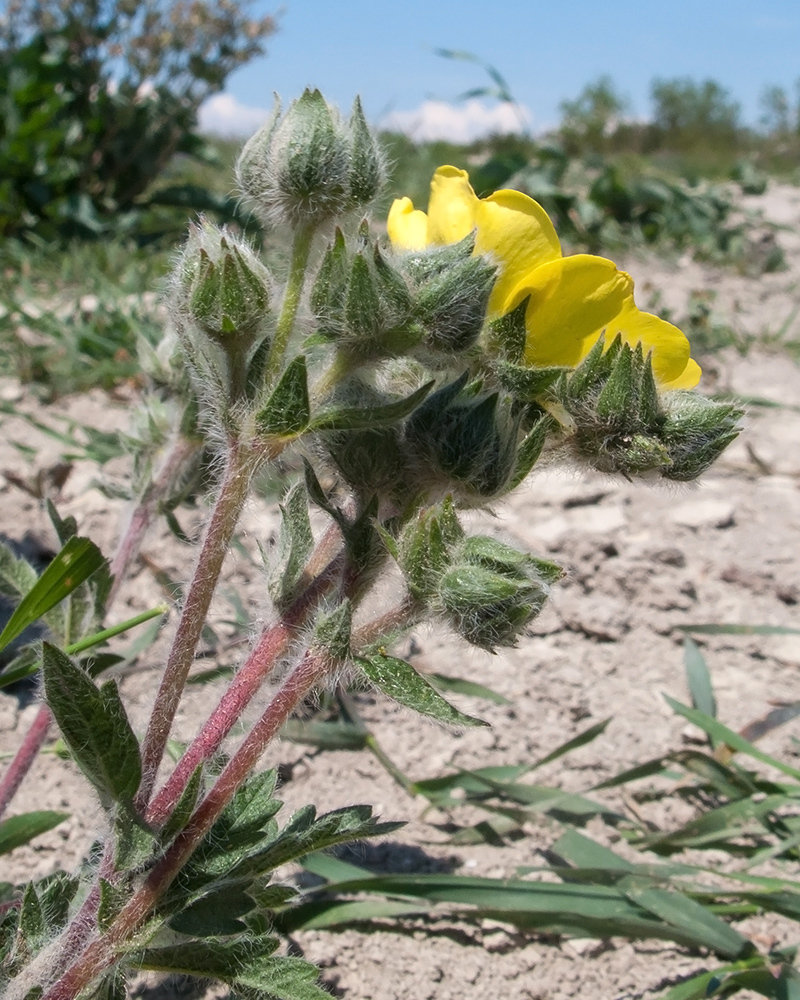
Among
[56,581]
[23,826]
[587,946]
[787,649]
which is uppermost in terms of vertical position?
[56,581]

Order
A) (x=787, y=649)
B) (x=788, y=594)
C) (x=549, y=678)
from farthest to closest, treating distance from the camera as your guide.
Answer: (x=788, y=594) < (x=787, y=649) < (x=549, y=678)

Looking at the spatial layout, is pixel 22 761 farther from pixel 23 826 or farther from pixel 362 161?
pixel 362 161

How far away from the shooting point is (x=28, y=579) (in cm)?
138

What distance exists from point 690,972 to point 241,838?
75cm

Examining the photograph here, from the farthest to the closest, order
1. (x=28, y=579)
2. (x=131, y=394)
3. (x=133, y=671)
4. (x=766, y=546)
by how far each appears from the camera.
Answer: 1. (x=131, y=394)
2. (x=766, y=546)
3. (x=133, y=671)
4. (x=28, y=579)

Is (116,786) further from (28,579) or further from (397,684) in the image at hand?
(28,579)

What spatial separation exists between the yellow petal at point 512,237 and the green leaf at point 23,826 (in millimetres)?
887

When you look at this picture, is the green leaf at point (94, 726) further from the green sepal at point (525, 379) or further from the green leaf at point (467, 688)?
the green leaf at point (467, 688)

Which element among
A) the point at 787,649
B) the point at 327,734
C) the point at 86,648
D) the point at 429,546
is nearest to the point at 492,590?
the point at 429,546

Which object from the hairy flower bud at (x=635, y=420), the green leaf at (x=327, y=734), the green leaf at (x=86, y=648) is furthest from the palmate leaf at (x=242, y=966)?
the green leaf at (x=327, y=734)

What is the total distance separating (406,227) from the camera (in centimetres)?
122

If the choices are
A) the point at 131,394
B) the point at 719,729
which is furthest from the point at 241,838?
the point at 131,394

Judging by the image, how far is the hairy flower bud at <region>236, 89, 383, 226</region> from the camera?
1076 millimetres

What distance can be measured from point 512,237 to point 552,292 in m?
0.09
